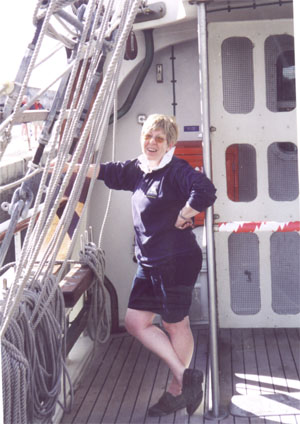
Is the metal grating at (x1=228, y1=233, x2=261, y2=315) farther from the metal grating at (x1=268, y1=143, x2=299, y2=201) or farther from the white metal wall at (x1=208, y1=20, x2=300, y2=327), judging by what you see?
the metal grating at (x1=268, y1=143, x2=299, y2=201)

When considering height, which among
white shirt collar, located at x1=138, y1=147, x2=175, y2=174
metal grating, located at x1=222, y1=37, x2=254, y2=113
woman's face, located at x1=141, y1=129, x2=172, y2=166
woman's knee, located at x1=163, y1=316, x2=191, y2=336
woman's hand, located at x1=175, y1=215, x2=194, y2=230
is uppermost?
metal grating, located at x1=222, y1=37, x2=254, y2=113

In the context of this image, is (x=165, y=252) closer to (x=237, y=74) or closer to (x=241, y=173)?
(x=241, y=173)

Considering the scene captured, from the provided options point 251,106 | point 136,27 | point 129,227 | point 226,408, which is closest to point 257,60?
point 251,106

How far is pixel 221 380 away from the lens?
3953 millimetres

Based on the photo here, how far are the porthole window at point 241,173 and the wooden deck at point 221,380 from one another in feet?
3.21

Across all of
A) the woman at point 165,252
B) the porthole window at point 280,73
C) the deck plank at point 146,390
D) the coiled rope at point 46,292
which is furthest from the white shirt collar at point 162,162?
the deck plank at point 146,390

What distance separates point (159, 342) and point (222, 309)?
3.86ft

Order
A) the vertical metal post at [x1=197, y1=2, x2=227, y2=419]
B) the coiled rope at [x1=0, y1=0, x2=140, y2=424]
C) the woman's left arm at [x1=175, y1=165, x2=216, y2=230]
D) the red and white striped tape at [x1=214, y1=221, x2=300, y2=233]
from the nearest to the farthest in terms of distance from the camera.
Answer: the coiled rope at [x1=0, y1=0, x2=140, y2=424]
the woman's left arm at [x1=175, y1=165, x2=216, y2=230]
the vertical metal post at [x1=197, y1=2, x2=227, y2=419]
the red and white striped tape at [x1=214, y1=221, x2=300, y2=233]

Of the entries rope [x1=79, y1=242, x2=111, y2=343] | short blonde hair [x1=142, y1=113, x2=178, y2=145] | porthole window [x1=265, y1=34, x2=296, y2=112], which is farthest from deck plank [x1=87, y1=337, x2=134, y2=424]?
porthole window [x1=265, y1=34, x2=296, y2=112]

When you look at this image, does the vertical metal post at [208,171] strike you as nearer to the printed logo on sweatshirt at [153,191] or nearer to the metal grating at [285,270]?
the printed logo on sweatshirt at [153,191]

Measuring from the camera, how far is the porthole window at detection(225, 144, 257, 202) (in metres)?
4.20

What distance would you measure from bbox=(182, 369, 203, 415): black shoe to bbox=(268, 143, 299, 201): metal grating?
52.5 inches

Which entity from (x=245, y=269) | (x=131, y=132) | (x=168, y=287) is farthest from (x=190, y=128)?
(x=168, y=287)

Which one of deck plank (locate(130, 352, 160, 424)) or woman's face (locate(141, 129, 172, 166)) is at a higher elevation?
woman's face (locate(141, 129, 172, 166))
